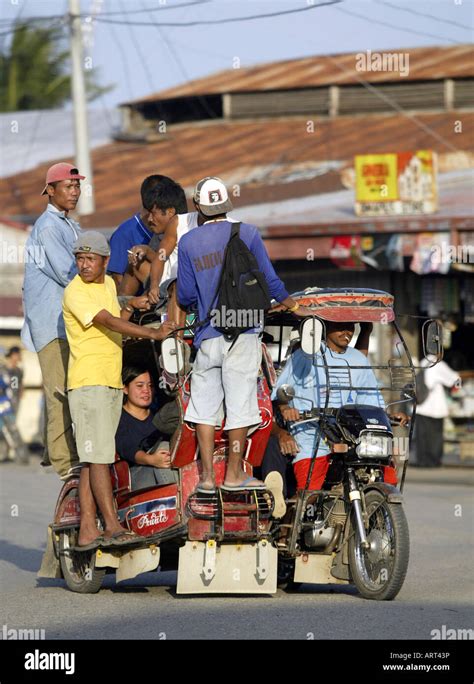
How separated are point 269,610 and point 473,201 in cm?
1568

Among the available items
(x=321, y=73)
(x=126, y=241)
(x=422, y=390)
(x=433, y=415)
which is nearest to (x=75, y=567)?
(x=126, y=241)

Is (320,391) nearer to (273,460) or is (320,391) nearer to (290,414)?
(290,414)

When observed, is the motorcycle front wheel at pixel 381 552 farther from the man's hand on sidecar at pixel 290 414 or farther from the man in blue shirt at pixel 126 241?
the man in blue shirt at pixel 126 241

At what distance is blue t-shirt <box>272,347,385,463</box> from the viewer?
924 centimetres

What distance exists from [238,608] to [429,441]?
13676 mm

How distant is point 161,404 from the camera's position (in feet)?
31.8

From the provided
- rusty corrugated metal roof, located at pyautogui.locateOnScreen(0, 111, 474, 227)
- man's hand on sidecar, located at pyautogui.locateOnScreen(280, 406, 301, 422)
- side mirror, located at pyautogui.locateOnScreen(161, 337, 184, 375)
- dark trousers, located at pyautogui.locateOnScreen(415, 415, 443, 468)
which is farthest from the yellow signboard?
side mirror, located at pyautogui.locateOnScreen(161, 337, 184, 375)

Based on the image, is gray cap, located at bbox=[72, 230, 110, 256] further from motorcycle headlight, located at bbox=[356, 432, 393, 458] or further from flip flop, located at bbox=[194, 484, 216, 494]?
motorcycle headlight, located at bbox=[356, 432, 393, 458]

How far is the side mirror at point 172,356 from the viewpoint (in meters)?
8.53

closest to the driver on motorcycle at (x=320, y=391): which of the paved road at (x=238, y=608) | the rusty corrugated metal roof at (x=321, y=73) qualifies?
the paved road at (x=238, y=608)

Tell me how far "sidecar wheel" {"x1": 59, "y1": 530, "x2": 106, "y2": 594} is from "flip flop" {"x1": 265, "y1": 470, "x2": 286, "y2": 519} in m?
1.39

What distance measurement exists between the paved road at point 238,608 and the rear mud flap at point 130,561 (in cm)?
18
